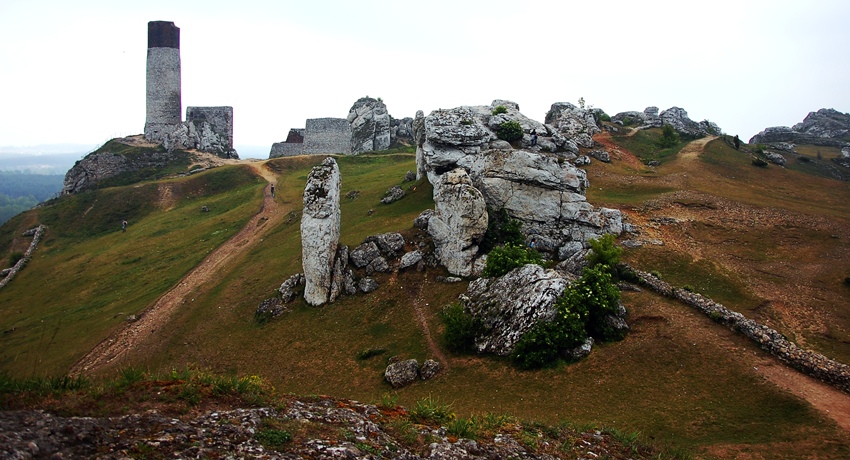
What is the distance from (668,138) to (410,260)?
3991 cm

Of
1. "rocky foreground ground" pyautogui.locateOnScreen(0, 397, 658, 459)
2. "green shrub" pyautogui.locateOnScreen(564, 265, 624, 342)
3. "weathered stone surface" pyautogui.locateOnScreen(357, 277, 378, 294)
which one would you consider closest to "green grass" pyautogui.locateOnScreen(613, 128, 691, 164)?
"green shrub" pyautogui.locateOnScreen(564, 265, 624, 342)

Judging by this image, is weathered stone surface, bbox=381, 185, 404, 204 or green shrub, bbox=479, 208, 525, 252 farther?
weathered stone surface, bbox=381, 185, 404, 204

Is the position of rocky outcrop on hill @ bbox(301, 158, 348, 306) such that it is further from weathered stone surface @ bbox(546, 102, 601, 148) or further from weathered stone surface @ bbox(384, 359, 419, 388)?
weathered stone surface @ bbox(546, 102, 601, 148)

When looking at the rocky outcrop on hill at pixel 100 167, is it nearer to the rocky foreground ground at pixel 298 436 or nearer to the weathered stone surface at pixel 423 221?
the weathered stone surface at pixel 423 221

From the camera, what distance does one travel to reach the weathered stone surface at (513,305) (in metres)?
22.0

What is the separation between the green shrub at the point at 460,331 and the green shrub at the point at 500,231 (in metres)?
7.27

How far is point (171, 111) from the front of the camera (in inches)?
2972

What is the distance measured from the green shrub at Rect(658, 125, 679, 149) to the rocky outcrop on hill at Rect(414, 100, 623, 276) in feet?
77.9

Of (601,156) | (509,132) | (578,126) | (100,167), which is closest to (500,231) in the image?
(509,132)

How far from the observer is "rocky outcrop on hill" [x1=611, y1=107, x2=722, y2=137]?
6456 centimetres

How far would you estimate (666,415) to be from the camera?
671 inches

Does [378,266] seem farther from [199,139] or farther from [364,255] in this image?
[199,139]

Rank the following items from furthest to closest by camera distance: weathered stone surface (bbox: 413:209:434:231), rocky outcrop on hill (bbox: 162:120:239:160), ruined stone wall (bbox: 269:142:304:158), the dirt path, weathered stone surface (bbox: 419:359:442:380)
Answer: ruined stone wall (bbox: 269:142:304:158), rocky outcrop on hill (bbox: 162:120:239:160), weathered stone surface (bbox: 413:209:434:231), the dirt path, weathered stone surface (bbox: 419:359:442:380)

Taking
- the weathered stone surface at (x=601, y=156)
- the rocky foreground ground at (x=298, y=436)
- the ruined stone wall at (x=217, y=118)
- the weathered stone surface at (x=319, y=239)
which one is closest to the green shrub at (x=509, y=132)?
the weathered stone surface at (x=601, y=156)
